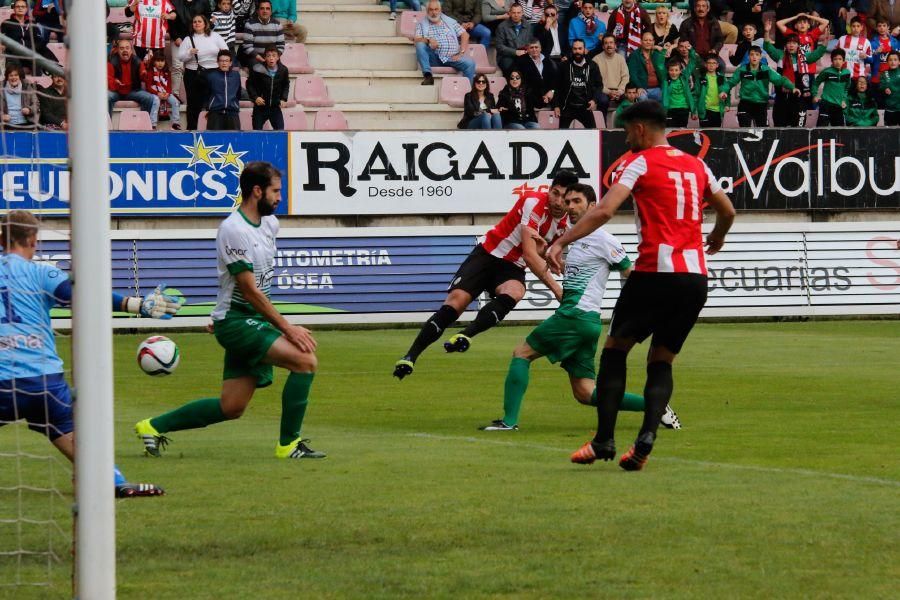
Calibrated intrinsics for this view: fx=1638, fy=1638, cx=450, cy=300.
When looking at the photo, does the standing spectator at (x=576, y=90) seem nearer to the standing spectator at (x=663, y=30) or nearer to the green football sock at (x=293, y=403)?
the standing spectator at (x=663, y=30)

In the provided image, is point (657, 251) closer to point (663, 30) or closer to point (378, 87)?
point (663, 30)

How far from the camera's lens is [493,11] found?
29.8 m

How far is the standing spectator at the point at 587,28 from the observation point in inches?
1104

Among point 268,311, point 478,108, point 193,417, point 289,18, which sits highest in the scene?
point 289,18

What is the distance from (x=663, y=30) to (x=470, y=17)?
3.63m

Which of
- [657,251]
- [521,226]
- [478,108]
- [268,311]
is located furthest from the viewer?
[478,108]

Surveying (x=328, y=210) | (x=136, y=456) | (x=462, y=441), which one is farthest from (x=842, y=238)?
(x=136, y=456)

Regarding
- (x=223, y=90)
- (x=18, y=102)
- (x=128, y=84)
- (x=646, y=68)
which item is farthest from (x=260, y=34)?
(x=18, y=102)

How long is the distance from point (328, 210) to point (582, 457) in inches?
660

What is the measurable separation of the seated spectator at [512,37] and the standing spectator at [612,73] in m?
1.30

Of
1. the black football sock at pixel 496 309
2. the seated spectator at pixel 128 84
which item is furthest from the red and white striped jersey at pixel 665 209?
the seated spectator at pixel 128 84

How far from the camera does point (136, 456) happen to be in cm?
1033

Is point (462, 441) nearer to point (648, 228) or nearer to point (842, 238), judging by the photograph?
point (648, 228)

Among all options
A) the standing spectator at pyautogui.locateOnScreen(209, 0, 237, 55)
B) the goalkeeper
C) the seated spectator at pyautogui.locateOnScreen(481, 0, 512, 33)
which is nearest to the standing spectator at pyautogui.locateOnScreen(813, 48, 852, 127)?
the seated spectator at pyautogui.locateOnScreen(481, 0, 512, 33)
